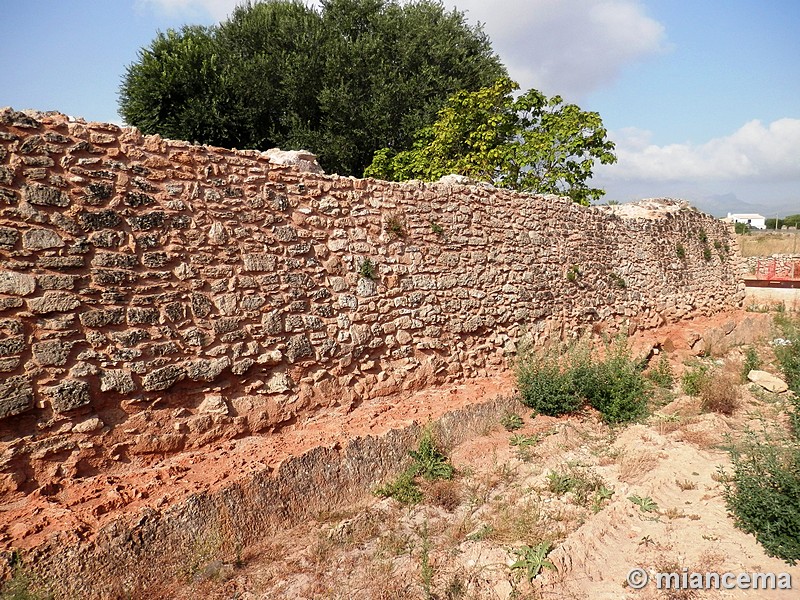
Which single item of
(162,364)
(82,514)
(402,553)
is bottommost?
(402,553)

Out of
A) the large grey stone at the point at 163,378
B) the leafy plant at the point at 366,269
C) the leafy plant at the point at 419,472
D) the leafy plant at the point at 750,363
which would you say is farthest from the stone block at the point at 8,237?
the leafy plant at the point at 750,363

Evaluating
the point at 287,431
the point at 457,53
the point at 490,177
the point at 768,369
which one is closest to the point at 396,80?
the point at 457,53

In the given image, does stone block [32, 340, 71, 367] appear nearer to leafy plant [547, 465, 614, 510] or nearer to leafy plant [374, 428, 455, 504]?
leafy plant [374, 428, 455, 504]

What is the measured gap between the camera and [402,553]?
175 inches

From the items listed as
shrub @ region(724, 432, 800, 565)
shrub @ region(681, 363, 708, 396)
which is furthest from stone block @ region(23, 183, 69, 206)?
shrub @ region(681, 363, 708, 396)

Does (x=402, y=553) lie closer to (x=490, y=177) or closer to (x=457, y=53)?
(x=490, y=177)

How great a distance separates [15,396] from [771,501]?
225 inches

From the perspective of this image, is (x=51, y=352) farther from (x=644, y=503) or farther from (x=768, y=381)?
(x=768, y=381)

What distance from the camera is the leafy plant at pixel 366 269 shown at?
6.07 m

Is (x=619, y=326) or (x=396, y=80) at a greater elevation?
(x=396, y=80)

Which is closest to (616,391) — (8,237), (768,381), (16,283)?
(768,381)

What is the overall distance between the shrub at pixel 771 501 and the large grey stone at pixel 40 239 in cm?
581

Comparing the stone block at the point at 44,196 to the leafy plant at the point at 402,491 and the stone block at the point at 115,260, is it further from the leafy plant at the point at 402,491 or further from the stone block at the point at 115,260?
the leafy plant at the point at 402,491

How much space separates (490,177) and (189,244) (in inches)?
374
